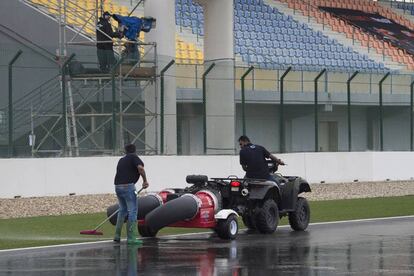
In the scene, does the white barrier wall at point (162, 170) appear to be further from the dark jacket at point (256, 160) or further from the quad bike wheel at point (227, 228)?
the quad bike wheel at point (227, 228)

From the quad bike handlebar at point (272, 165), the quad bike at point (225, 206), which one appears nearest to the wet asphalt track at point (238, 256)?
the quad bike at point (225, 206)

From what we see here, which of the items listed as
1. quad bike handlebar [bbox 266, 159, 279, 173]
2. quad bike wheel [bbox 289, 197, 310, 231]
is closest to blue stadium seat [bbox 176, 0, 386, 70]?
quad bike wheel [bbox 289, 197, 310, 231]

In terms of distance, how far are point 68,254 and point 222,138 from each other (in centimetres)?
1707

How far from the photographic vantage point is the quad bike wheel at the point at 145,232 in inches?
683

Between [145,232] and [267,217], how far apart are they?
7.18ft

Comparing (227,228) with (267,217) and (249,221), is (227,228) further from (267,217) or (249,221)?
(249,221)

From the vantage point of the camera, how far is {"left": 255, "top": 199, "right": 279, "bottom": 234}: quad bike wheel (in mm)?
17812

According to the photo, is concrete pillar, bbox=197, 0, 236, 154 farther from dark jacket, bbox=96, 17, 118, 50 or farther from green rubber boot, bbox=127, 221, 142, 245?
green rubber boot, bbox=127, 221, 142, 245

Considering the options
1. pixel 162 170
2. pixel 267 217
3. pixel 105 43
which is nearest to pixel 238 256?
pixel 267 217

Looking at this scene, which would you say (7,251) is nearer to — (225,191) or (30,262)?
(30,262)

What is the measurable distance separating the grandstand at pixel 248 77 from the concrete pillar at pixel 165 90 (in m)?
0.11

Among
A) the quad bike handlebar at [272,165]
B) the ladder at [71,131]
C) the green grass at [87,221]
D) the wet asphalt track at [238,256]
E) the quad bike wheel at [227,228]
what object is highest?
the ladder at [71,131]

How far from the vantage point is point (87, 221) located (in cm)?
2102

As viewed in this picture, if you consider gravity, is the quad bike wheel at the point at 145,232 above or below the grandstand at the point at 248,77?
below
